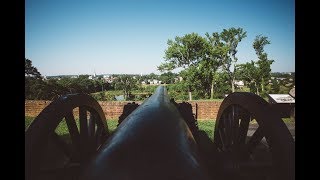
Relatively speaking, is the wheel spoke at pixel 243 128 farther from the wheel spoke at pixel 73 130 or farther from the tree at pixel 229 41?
the tree at pixel 229 41

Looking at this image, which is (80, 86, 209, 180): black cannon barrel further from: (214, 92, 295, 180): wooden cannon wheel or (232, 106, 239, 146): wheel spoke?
(232, 106, 239, 146): wheel spoke

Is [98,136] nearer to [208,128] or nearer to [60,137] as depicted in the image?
[60,137]

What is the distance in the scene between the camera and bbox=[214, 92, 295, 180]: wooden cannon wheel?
2221mm

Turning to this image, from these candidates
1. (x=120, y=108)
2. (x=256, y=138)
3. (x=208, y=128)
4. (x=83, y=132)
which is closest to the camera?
(x=256, y=138)

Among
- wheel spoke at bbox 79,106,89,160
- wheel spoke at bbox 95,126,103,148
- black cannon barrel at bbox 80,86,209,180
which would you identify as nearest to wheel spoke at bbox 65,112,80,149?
wheel spoke at bbox 79,106,89,160

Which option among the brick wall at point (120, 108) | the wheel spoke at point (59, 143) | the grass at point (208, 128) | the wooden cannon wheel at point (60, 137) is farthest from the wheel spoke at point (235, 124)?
the brick wall at point (120, 108)

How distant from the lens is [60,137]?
125 inches

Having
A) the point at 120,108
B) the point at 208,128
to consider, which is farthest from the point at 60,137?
the point at 120,108

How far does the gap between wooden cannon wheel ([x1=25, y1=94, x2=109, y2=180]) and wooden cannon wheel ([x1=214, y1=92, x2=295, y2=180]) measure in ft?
4.90

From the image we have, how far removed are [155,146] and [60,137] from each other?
6.40 ft
